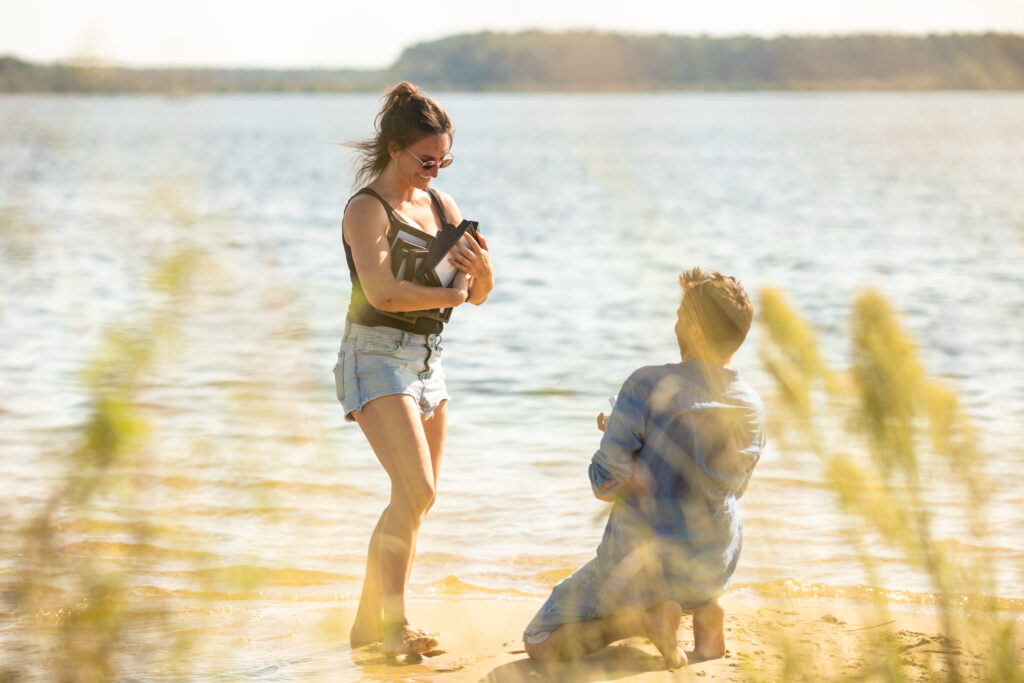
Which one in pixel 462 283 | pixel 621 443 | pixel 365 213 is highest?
pixel 365 213

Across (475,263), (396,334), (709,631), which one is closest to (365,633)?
(396,334)

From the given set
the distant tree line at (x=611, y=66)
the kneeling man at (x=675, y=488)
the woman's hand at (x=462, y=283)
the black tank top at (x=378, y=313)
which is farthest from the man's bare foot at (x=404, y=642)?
the distant tree line at (x=611, y=66)

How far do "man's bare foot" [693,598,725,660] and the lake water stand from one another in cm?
34

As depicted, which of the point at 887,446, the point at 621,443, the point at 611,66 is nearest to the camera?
the point at 611,66

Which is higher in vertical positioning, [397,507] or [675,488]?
[675,488]

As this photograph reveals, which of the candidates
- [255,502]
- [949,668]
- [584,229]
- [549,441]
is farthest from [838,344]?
[584,229]

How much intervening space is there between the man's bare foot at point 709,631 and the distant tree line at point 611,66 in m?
2.17

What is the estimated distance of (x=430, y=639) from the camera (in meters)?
4.07

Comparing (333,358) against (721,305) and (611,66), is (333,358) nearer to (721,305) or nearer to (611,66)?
(721,305)

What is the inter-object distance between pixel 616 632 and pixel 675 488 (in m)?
0.56

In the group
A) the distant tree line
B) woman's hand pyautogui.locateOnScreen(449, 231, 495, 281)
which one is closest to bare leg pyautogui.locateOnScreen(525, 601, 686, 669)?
woman's hand pyautogui.locateOnScreen(449, 231, 495, 281)

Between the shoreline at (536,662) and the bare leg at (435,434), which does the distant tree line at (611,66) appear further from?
the bare leg at (435,434)

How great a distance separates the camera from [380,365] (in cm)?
390

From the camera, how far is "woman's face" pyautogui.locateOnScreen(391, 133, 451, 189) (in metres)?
3.96
